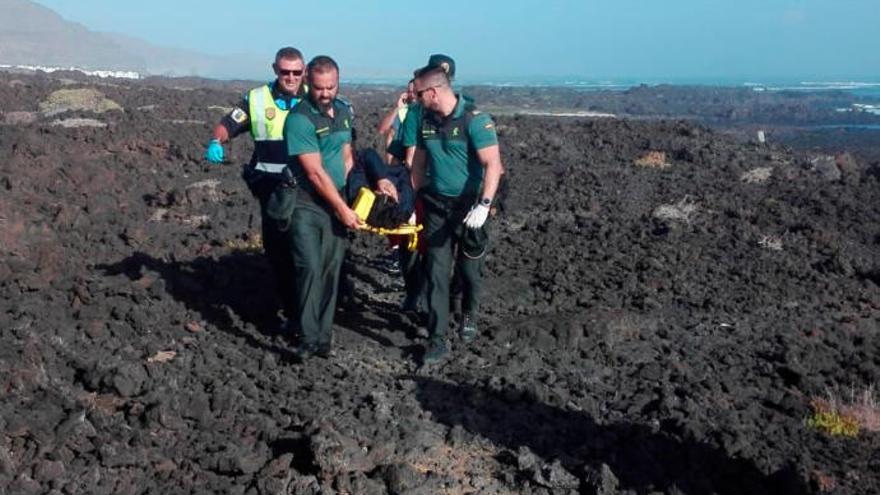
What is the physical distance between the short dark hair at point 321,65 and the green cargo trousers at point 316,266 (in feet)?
2.80

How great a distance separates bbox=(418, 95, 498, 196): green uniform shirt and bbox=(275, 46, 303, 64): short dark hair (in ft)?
3.15

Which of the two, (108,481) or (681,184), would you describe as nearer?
(108,481)

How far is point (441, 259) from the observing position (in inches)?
258

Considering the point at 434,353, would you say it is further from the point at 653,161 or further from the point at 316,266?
the point at 653,161

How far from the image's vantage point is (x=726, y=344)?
24.1ft

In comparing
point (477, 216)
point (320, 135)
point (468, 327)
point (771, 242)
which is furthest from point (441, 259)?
point (771, 242)

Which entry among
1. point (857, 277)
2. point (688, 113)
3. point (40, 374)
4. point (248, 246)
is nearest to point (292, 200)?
point (40, 374)

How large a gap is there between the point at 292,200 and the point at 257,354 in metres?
1.20

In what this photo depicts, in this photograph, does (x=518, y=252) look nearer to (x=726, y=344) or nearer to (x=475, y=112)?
(x=726, y=344)

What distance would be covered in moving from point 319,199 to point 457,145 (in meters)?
0.93

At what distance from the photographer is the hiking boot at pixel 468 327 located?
708 cm

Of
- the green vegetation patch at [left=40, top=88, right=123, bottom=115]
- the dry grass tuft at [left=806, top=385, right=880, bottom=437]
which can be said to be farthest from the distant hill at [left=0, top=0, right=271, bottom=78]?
the dry grass tuft at [left=806, top=385, right=880, bottom=437]

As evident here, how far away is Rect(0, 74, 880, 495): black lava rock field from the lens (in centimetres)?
490

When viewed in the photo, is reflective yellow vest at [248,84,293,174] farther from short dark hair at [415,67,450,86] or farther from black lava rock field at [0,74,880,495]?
black lava rock field at [0,74,880,495]
